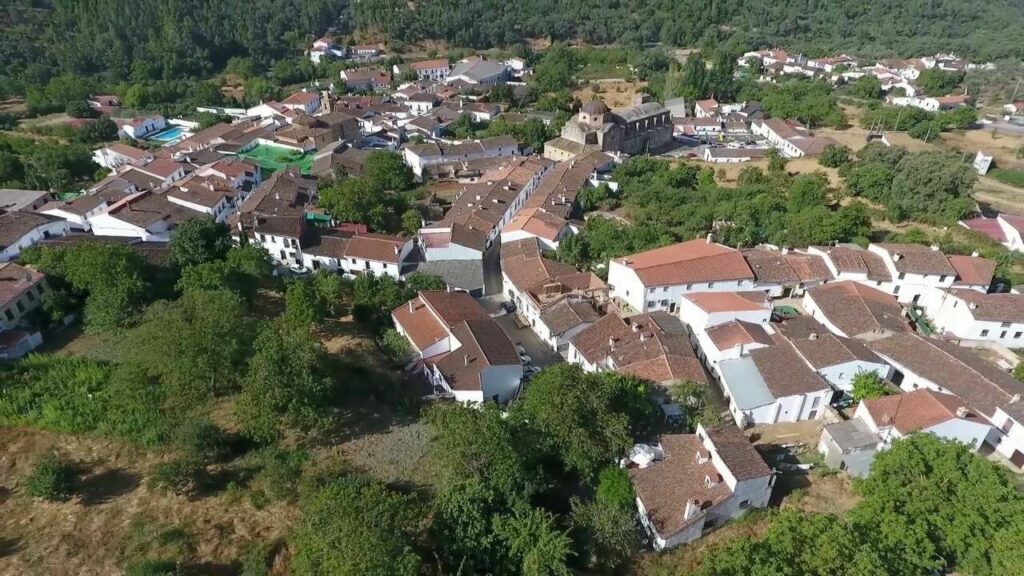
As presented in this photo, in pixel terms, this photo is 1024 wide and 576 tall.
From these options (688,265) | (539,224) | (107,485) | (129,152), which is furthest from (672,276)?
(129,152)

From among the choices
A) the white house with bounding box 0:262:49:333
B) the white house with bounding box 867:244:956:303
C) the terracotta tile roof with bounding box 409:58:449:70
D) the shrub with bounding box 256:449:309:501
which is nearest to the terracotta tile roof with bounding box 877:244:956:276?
the white house with bounding box 867:244:956:303

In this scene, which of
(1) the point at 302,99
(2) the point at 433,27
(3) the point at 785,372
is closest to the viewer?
(3) the point at 785,372

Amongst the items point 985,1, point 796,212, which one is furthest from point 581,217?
point 985,1

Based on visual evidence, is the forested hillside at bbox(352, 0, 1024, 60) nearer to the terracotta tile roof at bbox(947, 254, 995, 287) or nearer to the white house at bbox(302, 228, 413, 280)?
the white house at bbox(302, 228, 413, 280)

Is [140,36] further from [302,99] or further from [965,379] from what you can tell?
[965,379]

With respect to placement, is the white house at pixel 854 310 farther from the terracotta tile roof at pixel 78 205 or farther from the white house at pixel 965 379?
the terracotta tile roof at pixel 78 205

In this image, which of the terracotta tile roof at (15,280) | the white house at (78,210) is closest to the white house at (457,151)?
the white house at (78,210)
